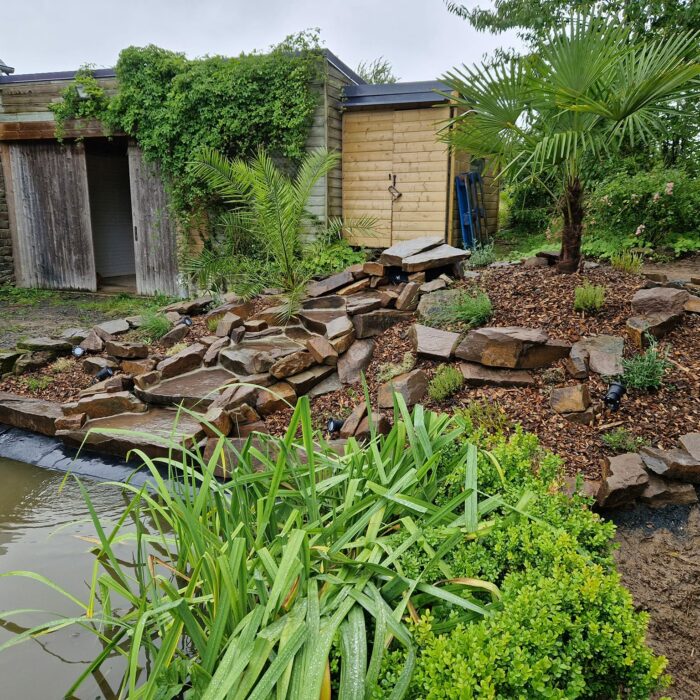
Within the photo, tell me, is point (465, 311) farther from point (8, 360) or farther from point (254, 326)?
point (8, 360)

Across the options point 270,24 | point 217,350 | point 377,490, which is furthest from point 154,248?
point 377,490

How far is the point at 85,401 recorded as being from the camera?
13.9ft

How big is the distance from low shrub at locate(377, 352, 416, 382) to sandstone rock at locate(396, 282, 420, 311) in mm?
701

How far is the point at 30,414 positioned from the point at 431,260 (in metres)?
3.50

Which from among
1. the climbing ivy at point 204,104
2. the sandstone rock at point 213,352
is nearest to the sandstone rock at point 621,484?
the sandstone rock at point 213,352

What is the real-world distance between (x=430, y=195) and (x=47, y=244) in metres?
6.81

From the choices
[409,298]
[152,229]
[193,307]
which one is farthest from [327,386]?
[152,229]

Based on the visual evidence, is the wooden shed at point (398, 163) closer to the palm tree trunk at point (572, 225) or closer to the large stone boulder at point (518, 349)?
the palm tree trunk at point (572, 225)

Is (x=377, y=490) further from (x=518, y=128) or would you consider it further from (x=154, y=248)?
(x=154, y=248)

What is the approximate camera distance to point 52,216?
9.70 metres

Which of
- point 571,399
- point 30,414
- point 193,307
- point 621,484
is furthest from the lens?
point 193,307

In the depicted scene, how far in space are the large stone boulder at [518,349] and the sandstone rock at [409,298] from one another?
119 centimetres

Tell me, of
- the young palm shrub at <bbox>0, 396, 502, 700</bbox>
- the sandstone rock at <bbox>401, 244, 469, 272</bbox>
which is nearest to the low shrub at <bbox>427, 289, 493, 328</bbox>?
the sandstone rock at <bbox>401, 244, 469, 272</bbox>

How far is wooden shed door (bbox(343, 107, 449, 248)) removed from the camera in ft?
26.2
